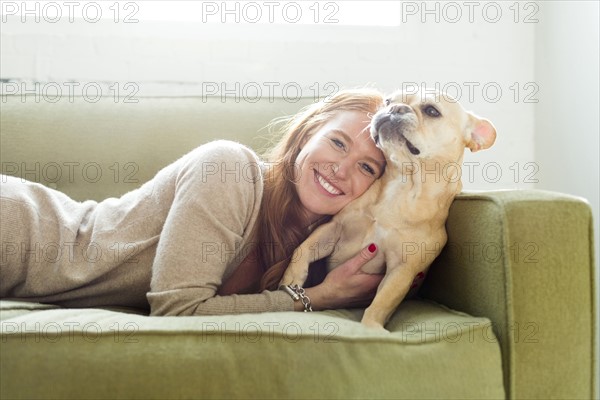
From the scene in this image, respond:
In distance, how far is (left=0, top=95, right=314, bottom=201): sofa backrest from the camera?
155cm

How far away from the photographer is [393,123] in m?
1.12

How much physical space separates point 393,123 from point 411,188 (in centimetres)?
12

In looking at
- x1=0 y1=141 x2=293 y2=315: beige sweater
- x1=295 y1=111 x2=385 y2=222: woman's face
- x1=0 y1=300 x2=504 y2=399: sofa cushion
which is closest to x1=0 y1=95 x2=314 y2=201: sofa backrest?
x1=0 y1=141 x2=293 y2=315: beige sweater

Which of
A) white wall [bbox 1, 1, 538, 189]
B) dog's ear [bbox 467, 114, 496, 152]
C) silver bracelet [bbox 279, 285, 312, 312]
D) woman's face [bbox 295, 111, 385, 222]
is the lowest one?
silver bracelet [bbox 279, 285, 312, 312]

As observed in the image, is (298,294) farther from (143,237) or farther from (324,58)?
(324,58)

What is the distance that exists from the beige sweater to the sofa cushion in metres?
0.15

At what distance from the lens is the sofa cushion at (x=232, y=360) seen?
85 cm

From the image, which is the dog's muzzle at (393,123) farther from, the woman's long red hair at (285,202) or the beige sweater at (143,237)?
the beige sweater at (143,237)

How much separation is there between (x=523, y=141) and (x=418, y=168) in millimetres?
1186

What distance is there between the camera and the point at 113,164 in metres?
1.56

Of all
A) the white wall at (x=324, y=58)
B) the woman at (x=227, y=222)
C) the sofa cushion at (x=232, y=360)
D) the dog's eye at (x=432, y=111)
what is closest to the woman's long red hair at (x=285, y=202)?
the woman at (x=227, y=222)

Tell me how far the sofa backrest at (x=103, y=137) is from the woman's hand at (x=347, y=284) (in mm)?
502

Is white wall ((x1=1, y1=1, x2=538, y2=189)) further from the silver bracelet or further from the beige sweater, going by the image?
the silver bracelet

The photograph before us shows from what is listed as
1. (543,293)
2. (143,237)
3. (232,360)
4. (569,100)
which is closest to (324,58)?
(569,100)
